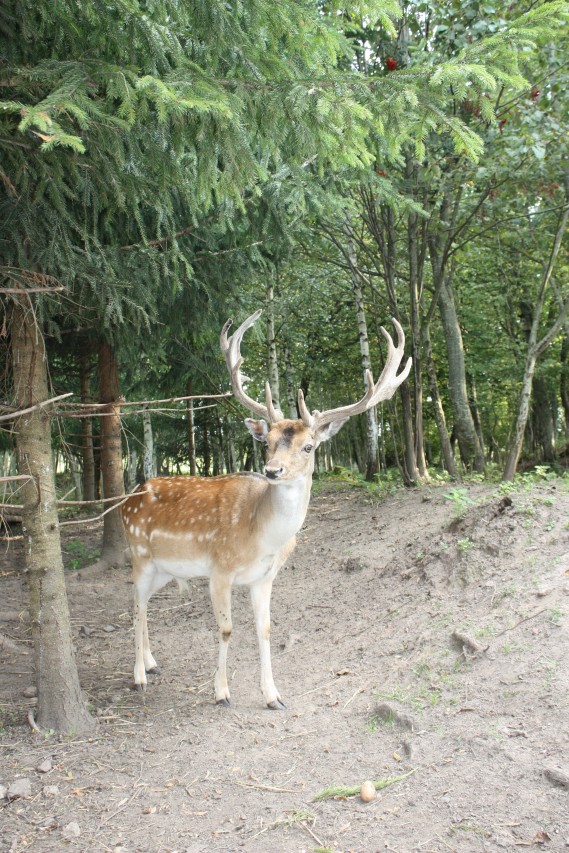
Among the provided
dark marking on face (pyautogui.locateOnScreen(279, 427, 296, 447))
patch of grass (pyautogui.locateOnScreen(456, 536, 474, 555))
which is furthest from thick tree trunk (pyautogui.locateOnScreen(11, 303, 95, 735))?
patch of grass (pyautogui.locateOnScreen(456, 536, 474, 555))

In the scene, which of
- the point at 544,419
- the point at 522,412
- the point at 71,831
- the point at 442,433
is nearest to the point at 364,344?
the point at 442,433

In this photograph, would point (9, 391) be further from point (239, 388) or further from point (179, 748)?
point (179, 748)

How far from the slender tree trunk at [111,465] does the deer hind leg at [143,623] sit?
327 cm

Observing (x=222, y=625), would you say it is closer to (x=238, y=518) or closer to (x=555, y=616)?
(x=238, y=518)

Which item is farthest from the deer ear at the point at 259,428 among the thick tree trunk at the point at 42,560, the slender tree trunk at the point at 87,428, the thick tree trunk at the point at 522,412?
the thick tree trunk at the point at 522,412

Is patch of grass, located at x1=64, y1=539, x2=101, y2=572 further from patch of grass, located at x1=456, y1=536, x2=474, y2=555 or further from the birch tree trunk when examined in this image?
the birch tree trunk

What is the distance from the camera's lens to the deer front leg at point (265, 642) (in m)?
5.20

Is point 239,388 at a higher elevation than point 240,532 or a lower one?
higher

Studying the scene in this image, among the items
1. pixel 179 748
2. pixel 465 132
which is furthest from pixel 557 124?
pixel 179 748

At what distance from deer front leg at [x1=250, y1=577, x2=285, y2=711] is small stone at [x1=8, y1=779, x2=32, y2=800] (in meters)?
1.82

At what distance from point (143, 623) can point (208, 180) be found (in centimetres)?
372

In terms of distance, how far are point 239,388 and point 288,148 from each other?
6.00ft

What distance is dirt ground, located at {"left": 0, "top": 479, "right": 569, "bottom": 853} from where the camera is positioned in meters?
3.55

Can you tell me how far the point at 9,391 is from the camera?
4.90m
